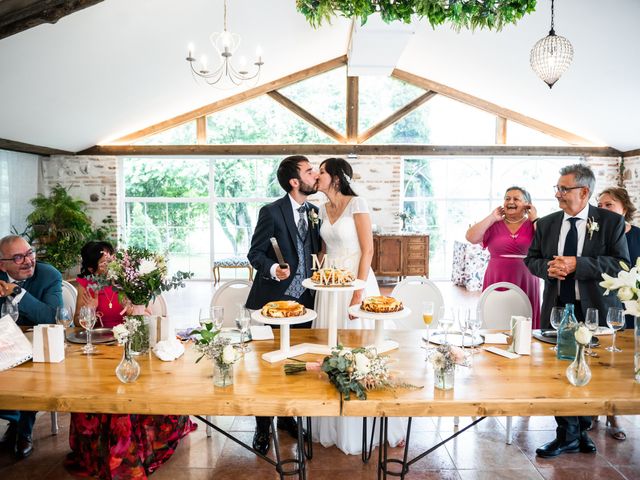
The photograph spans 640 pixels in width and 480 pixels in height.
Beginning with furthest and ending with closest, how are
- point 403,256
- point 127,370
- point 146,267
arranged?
point 403,256
point 146,267
point 127,370

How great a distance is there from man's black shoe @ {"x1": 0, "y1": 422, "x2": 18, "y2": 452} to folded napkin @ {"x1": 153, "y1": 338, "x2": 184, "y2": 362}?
1.39 meters

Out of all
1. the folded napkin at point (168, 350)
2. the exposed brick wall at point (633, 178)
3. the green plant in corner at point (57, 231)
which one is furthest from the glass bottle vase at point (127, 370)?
the exposed brick wall at point (633, 178)

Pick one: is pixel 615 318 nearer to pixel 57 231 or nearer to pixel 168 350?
pixel 168 350

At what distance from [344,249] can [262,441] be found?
1291 mm

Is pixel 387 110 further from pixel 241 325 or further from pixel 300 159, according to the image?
pixel 241 325

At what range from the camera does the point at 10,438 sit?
2.89 metres

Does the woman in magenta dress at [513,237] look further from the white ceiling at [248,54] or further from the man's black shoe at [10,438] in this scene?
the man's black shoe at [10,438]

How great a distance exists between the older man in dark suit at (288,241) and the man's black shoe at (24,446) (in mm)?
1382

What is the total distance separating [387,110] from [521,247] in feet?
21.5

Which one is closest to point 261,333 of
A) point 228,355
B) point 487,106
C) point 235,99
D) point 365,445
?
point 228,355

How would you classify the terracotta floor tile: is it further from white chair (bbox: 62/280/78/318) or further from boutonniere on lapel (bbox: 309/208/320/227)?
white chair (bbox: 62/280/78/318)

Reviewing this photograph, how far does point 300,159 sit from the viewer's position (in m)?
3.00

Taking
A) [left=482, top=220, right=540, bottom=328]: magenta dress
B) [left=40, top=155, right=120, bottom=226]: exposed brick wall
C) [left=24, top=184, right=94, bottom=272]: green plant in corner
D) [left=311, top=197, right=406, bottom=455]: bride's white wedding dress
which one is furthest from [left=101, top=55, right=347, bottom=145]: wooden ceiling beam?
[left=311, top=197, right=406, bottom=455]: bride's white wedding dress

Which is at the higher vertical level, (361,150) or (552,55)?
(361,150)
